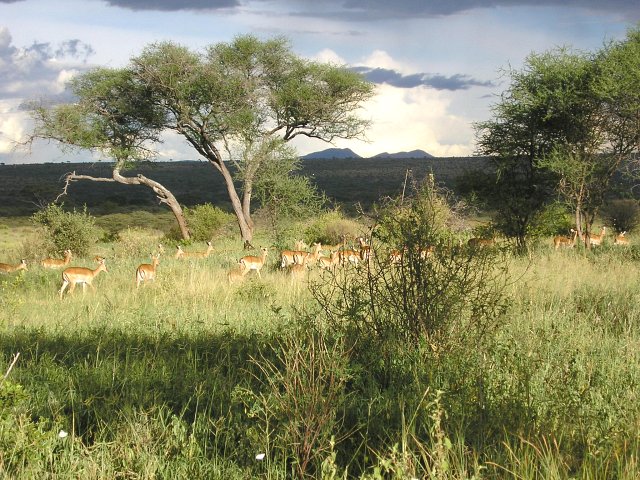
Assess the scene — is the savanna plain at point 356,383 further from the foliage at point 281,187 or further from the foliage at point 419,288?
the foliage at point 281,187

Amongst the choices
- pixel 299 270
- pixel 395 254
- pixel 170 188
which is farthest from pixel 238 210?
pixel 170 188

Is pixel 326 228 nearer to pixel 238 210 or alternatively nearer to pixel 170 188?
pixel 238 210

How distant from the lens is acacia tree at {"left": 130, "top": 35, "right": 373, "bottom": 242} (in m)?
26.6

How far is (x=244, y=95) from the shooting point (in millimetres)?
27406

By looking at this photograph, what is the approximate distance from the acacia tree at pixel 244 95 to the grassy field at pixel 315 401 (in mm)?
19436

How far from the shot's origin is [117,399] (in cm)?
450

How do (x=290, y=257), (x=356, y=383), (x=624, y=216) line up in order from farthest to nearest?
(x=624, y=216)
(x=290, y=257)
(x=356, y=383)

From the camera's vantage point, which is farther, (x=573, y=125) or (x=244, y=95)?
(x=244, y=95)

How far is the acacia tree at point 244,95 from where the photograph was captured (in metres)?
26.6

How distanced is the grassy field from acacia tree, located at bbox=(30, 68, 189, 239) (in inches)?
834

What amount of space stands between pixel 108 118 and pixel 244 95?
18.9 ft

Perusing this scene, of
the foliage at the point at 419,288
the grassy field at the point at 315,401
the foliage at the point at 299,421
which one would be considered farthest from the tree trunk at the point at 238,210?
the foliage at the point at 299,421

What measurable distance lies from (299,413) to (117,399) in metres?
1.45

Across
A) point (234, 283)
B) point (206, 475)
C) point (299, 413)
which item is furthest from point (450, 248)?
point (234, 283)
